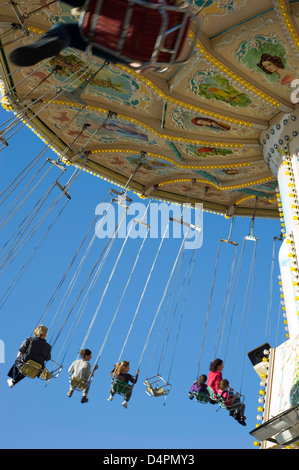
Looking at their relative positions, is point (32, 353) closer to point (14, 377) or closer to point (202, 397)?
point (14, 377)

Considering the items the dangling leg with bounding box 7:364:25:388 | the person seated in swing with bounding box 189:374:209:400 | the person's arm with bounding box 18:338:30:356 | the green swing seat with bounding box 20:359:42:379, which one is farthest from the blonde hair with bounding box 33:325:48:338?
the person seated in swing with bounding box 189:374:209:400

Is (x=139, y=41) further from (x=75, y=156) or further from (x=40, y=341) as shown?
(x=75, y=156)

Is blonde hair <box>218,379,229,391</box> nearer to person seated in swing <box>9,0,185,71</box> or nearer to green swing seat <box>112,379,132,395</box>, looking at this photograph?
green swing seat <box>112,379,132,395</box>

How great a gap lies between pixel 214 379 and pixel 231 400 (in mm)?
498

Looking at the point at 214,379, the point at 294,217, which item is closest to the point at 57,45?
the point at 294,217

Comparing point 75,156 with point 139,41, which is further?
point 75,156

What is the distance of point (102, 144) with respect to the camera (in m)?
12.6

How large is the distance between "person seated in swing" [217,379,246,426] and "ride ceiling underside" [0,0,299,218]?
446 centimetres

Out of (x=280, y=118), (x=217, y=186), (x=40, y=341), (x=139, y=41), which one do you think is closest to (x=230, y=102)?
(x=280, y=118)

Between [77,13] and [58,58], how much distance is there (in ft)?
18.5

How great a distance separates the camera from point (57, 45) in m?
4.96

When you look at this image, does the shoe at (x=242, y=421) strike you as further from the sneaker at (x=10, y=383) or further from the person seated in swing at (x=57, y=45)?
the person seated in swing at (x=57, y=45)

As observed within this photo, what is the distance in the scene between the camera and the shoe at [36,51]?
16.0ft

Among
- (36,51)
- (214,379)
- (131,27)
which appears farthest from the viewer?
(214,379)
